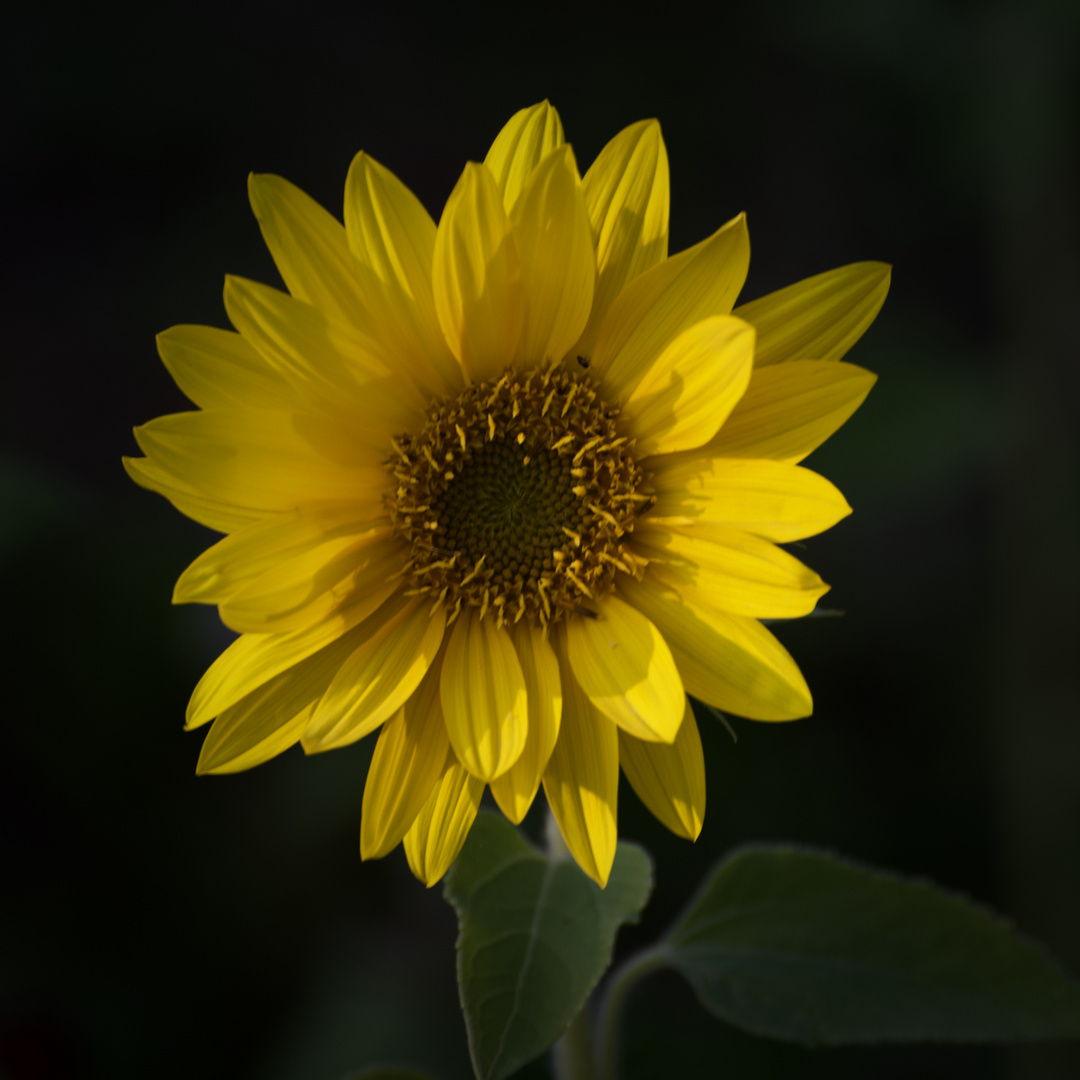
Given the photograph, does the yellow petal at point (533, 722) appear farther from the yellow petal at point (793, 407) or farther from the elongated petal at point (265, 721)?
the yellow petal at point (793, 407)

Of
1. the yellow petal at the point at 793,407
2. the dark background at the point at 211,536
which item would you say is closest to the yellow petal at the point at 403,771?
the yellow petal at the point at 793,407

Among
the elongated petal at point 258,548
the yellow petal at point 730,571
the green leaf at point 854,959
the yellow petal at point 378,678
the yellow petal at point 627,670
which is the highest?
the elongated petal at point 258,548

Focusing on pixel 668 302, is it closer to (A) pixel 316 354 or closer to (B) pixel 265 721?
(A) pixel 316 354

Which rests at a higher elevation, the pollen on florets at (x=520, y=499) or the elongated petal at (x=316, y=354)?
the elongated petal at (x=316, y=354)

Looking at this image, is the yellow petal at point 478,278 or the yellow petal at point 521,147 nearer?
the yellow petal at point 478,278

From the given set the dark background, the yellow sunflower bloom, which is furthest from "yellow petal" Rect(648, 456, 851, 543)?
the dark background

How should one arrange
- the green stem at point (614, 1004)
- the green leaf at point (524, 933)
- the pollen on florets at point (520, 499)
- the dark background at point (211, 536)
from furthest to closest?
the dark background at point (211, 536)
the green stem at point (614, 1004)
the pollen on florets at point (520, 499)
the green leaf at point (524, 933)
